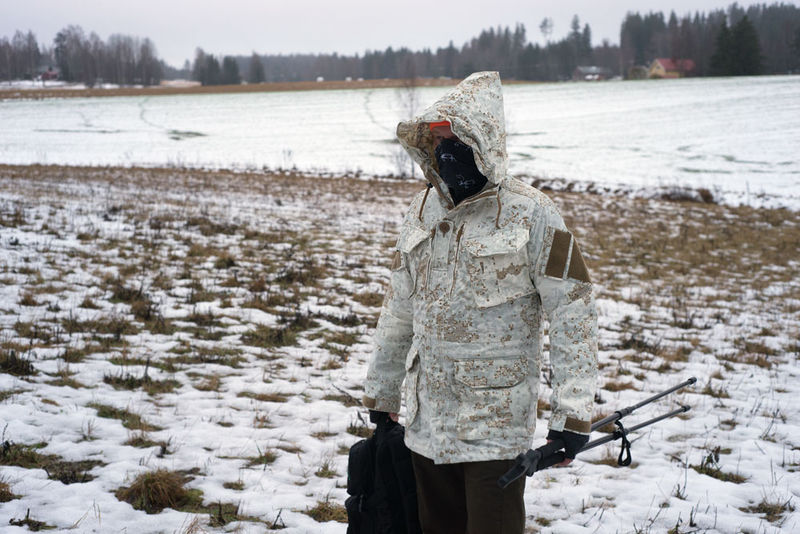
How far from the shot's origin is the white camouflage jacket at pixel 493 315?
6.99 ft

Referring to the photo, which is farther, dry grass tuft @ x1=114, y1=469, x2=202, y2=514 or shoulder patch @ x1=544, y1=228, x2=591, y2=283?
dry grass tuft @ x1=114, y1=469, x2=202, y2=514

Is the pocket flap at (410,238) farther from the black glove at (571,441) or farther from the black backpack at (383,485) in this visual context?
the black glove at (571,441)

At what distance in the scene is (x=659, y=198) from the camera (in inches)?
824

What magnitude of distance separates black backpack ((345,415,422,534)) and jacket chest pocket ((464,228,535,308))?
2.52 feet

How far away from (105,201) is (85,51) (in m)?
114

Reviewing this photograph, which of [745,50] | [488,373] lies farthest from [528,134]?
[745,50]

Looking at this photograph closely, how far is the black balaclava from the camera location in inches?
89.0

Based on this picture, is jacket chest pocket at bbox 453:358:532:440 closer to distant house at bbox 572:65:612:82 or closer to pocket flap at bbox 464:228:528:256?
pocket flap at bbox 464:228:528:256

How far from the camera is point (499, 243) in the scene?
2.15 metres

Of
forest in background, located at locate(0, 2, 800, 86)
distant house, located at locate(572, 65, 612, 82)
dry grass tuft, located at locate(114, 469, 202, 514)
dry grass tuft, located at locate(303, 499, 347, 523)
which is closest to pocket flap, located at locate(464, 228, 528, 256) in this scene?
dry grass tuft, located at locate(303, 499, 347, 523)

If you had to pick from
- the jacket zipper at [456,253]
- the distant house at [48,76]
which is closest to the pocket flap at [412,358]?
the jacket zipper at [456,253]

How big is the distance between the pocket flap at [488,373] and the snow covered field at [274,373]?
1698 mm

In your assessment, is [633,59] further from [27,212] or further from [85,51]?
[27,212]

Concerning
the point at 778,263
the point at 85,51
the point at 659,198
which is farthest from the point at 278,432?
the point at 85,51
